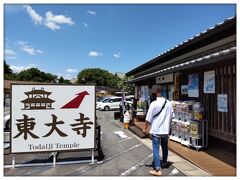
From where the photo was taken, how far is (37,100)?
240 inches

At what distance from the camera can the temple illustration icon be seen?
604 centimetres

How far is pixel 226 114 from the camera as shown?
6531 mm

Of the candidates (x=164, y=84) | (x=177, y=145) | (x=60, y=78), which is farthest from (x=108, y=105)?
(x=60, y=78)

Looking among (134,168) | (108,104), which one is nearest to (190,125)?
(134,168)

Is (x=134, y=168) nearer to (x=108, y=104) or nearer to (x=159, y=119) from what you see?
(x=159, y=119)

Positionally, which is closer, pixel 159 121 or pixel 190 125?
pixel 159 121

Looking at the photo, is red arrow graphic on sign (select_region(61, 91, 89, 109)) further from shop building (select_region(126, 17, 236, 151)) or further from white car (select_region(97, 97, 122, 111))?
white car (select_region(97, 97, 122, 111))

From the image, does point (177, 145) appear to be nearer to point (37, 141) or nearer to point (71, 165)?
point (71, 165)

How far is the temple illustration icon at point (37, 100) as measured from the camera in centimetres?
604

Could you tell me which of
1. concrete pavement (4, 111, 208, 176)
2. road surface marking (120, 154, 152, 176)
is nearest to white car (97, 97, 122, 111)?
concrete pavement (4, 111, 208, 176)

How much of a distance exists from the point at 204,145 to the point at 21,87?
5.01 meters

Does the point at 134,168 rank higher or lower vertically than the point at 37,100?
lower

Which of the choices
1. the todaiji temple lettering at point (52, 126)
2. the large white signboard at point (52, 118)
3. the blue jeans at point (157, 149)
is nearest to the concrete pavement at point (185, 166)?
the blue jeans at point (157, 149)

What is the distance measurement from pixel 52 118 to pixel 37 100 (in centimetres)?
55
